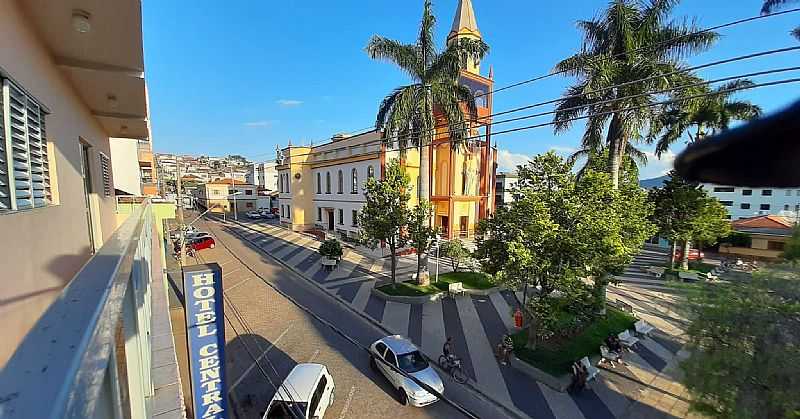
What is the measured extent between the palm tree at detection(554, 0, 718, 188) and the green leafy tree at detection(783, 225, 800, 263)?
607cm

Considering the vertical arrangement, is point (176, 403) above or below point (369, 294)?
above

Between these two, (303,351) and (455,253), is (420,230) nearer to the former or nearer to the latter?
(455,253)

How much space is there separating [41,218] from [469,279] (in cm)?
1603

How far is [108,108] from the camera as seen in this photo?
633cm

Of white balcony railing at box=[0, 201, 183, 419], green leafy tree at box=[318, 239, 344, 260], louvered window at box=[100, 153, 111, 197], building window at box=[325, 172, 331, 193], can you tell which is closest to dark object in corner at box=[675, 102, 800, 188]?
white balcony railing at box=[0, 201, 183, 419]

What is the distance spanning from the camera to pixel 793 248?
18.9ft

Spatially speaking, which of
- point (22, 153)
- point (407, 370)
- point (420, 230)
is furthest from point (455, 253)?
point (22, 153)

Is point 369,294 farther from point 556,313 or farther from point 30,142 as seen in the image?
point 30,142

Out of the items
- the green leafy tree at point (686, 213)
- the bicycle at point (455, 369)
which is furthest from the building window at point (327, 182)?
the green leafy tree at point (686, 213)

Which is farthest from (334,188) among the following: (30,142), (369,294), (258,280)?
(30,142)

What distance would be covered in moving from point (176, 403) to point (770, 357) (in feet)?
23.8

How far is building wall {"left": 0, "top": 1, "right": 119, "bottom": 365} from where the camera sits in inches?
98.7

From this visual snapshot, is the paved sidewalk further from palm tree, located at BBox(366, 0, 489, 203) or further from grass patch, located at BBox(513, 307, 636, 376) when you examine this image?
palm tree, located at BBox(366, 0, 489, 203)

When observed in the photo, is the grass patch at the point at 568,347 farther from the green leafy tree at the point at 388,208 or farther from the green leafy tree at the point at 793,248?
the green leafy tree at the point at 388,208
